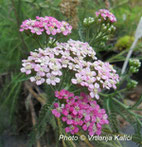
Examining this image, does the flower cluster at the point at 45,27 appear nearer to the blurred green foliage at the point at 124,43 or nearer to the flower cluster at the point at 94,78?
the flower cluster at the point at 94,78

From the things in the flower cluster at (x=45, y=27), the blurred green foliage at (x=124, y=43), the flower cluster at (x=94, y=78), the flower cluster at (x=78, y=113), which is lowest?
the flower cluster at (x=78, y=113)

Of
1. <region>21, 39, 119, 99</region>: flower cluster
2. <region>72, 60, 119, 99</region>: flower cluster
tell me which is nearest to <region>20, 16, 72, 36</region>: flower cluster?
<region>21, 39, 119, 99</region>: flower cluster

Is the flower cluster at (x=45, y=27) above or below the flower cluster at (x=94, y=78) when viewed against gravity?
above

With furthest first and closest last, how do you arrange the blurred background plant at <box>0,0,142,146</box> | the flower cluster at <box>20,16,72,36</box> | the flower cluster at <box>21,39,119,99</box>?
the blurred background plant at <box>0,0,142,146</box>, the flower cluster at <box>20,16,72,36</box>, the flower cluster at <box>21,39,119,99</box>

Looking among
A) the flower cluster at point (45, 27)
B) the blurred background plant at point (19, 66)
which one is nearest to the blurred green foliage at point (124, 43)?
the blurred background plant at point (19, 66)

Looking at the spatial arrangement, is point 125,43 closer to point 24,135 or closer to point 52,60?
point 24,135

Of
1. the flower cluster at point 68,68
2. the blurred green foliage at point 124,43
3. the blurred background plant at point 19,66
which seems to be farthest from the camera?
the blurred green foliage at point 124,43

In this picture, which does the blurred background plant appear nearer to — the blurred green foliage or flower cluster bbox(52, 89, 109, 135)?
flower cluster bbox(52, 89, 109, 135)
